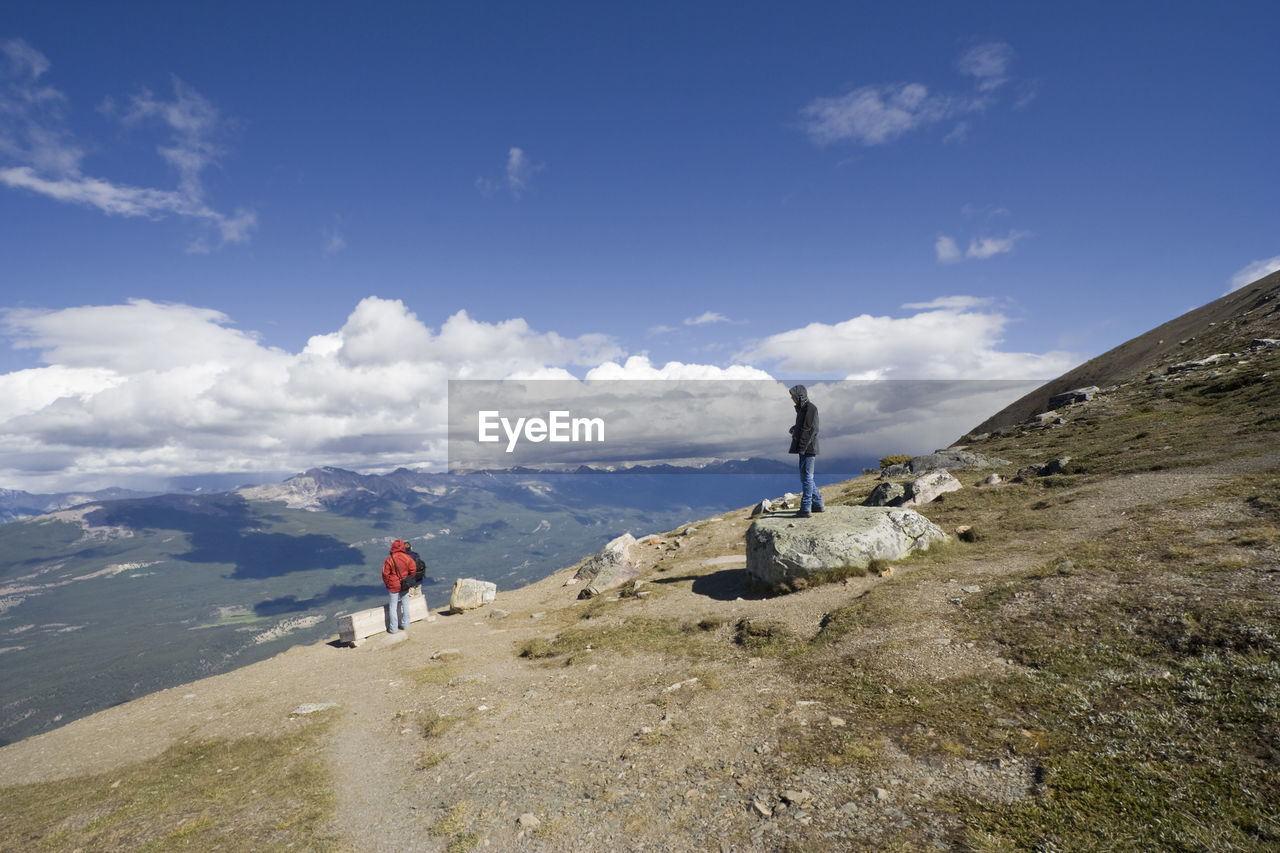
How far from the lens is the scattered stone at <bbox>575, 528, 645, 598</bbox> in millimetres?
26389

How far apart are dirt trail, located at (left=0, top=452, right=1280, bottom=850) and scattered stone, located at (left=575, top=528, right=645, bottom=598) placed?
5.39 meters

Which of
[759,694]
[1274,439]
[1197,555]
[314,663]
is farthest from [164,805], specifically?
[1274,439]

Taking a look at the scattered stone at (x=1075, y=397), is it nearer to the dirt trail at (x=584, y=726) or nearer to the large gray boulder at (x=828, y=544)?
the dirt trail at (x=584, y=726)

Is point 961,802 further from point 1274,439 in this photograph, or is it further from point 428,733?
point 1274,439

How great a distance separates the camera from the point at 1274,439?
20.7 meters

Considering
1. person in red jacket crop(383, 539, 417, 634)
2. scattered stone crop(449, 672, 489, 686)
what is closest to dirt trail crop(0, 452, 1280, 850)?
scattered stone crop(449, 672, 489, 686)

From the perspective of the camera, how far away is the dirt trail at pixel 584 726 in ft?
24.3

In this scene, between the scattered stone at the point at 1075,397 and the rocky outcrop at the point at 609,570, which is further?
the scattered stone at the point at 1075,397

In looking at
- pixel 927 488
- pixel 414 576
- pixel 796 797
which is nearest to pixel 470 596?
pixel 414 576

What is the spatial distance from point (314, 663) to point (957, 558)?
2305 cm

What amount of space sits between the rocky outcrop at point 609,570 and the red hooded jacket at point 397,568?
8.36 m

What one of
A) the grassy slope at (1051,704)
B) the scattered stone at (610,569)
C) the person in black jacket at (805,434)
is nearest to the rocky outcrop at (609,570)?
the scattered stone at (610,569)

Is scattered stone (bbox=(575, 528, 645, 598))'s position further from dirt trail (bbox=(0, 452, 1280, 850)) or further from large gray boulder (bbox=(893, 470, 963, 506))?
large gray boulder (bbox=(893, 470, 963, 506))

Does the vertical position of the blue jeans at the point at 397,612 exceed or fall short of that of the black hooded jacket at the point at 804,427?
it falls short
